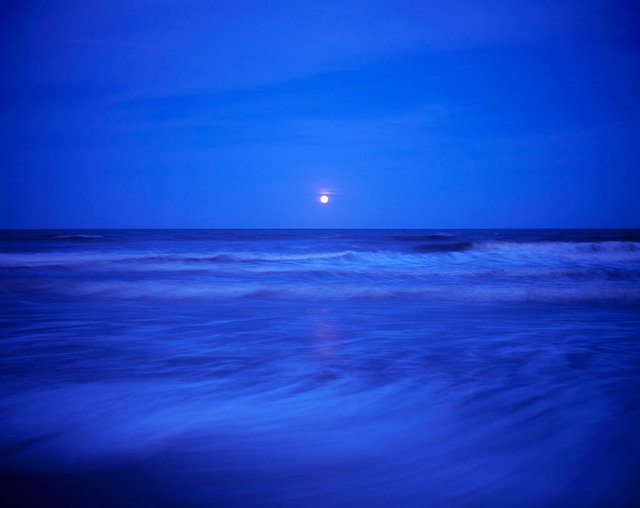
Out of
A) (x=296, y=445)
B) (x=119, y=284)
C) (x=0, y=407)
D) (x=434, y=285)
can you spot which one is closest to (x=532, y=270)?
(x=434, y=285)

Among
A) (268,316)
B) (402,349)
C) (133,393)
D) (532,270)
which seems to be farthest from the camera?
(532,270)

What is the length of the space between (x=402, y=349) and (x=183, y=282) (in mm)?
5159

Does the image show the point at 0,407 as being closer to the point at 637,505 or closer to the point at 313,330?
the point at 313,330

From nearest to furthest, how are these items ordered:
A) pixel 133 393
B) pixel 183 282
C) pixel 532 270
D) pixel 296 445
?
pixel 296 445
pixel 133 393
pixel 183 282
pixel 532 270

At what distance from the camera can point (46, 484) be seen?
1364 mm

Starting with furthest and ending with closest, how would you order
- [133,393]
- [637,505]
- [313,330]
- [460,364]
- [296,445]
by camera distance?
[313,330], [460,364], [133,393], [296,445], [637,505]

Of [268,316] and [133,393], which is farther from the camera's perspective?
[268,316]

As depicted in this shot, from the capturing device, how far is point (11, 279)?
7387 mm

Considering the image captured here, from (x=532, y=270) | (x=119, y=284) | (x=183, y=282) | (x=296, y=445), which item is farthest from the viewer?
(x=532, y=270)

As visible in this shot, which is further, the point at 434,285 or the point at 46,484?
the point at 434,285

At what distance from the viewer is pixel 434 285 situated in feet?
23.1

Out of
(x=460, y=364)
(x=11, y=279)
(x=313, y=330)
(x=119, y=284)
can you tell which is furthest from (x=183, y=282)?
(x=460, y=364)

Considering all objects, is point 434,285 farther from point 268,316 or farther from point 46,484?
point 46,484

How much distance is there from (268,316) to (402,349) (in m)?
1.79
